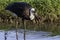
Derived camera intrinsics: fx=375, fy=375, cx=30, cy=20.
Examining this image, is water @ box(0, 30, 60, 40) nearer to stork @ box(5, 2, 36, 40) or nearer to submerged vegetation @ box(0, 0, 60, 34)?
submerged vegetation @ box(0, 0, 60, 34)

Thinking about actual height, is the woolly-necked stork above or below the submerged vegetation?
above

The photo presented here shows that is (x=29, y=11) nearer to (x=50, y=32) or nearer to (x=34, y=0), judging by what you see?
(x=50, y=32)

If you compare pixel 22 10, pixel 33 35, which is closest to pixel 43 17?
pixel 33 35

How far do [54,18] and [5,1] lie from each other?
2054mm

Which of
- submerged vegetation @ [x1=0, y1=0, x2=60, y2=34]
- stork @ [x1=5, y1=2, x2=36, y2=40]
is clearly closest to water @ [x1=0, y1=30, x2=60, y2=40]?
submerged vegetation @ [x1=0, y1=0, x2=60, y2=34]

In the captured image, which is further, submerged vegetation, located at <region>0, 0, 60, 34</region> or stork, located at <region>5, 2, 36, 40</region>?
submerged vegetation, located at <region>0, 0, 60, 34</region>

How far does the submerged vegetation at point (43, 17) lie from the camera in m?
13.5

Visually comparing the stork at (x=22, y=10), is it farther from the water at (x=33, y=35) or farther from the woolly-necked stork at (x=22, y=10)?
the water at (x=33, y=35)

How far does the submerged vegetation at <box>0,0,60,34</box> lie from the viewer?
531 inches

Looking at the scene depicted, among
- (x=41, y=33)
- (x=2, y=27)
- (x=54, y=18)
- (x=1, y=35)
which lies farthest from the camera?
(x=54, y=18)

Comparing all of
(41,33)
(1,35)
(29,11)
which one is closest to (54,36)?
(41,33)

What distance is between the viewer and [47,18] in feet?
46.9

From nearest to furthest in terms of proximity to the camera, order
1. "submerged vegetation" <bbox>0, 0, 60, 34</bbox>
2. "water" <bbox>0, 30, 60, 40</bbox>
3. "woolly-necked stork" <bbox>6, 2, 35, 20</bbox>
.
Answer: "woolly-necked stork" <bbox>6, 2, 35, 20</bbox> → "water" <bbox>0, 30, 60, 40</bbox> → "submerged vegetation" <bbox>0, 0, 60, 34</bbox>

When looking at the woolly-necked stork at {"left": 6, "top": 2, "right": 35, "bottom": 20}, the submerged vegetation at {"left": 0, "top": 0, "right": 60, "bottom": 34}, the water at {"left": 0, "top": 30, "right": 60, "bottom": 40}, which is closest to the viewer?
the woolly-necked stork at {"left": 6, "top": 2, "right": 35, "bottom": 20}
